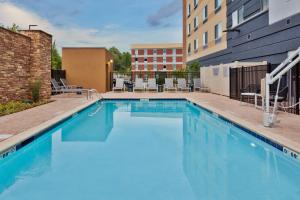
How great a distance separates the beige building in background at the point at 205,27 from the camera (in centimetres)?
2012

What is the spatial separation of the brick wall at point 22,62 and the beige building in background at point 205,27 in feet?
36.3

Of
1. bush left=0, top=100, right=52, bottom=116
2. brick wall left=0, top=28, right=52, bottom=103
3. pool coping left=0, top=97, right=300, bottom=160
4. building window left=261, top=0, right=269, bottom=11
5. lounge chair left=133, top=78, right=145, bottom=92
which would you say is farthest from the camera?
lounge chair left=133, top=78, right=145, bottom=92

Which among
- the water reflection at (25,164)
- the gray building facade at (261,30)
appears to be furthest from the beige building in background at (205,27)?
the water reflection at (25,164)

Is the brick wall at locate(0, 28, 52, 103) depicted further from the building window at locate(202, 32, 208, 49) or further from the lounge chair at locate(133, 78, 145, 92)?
the building window at locate(202, 32, 208, 49)

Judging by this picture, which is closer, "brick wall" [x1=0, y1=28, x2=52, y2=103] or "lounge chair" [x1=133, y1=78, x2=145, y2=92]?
"brick wall" [x1=0, y1=28, x2=52, y2=103]

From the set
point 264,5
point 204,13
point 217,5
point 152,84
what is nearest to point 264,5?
point 264,5

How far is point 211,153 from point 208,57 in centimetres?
1836

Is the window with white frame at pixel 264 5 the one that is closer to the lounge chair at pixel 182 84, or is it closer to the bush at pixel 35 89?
the lounge chair at pixel 182 84

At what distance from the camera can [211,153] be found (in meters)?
5.94

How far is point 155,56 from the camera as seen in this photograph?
68.5m

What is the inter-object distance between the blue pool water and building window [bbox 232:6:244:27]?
393 inches

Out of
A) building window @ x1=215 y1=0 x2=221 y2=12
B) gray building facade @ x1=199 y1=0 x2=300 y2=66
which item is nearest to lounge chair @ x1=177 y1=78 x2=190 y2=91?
gray building facade @ x1=199 y1=0 x2=300 y2=66

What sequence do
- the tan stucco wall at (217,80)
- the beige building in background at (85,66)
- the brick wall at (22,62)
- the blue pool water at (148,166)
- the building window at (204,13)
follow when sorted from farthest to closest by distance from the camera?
1. the building window at (204,13)
2. the beige building in background at (85,66)
3. the tan stucco wall at (217,80)
4. the brick wall at (22,62)
5. the blue pool water at (148,166)

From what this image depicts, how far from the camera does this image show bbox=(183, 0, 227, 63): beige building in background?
20.1m
